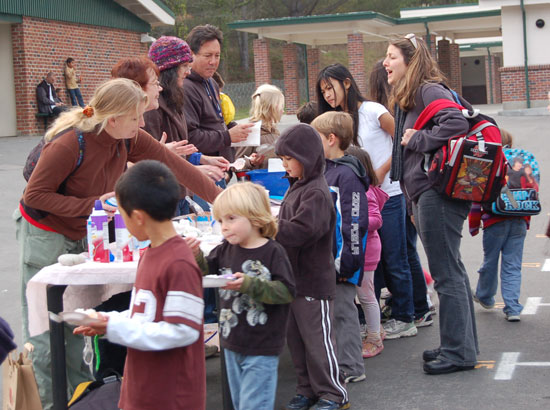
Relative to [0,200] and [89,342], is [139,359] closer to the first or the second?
[89,342]

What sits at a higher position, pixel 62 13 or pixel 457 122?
pixel 62 13

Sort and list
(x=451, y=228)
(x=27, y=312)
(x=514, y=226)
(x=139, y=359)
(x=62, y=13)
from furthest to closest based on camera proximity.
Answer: (x=62, y=13) → (x=514, y=226) → (x=451, y=228) → (x=27, y=312) → (x=139, y=359)

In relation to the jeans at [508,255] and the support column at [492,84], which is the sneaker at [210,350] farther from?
the support column at [492,84]

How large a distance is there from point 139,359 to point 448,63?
38533 mm

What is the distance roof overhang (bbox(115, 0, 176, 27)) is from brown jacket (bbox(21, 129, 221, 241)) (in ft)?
75.0

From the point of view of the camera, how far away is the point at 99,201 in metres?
4.13

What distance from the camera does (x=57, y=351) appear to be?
4.00 m

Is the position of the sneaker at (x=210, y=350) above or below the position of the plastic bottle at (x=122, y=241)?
below

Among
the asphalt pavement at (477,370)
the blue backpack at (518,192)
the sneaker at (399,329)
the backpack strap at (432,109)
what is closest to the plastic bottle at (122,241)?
the asphalt pavement at (477,370)

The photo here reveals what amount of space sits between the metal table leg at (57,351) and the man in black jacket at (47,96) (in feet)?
65.1

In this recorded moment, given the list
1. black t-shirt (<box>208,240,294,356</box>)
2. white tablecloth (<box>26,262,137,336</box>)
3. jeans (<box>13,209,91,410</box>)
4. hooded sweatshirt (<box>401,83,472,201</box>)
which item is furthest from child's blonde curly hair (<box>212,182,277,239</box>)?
hooded sweatshirt (<box>401,83,472,201</box>)

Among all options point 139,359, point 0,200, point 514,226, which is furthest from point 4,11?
point 139,359

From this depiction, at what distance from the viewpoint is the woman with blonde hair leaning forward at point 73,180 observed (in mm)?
4141

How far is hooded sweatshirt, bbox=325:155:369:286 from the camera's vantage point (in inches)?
189
